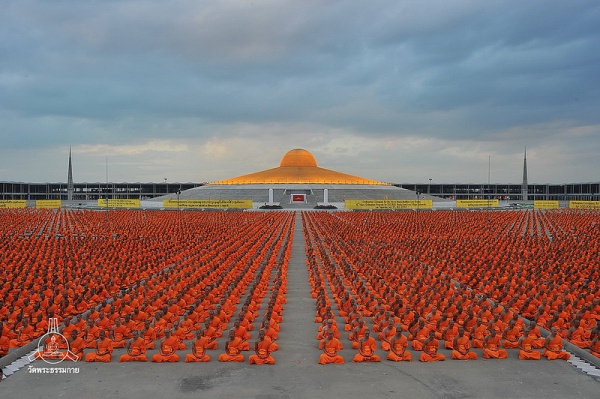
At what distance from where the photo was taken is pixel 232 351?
392 inches

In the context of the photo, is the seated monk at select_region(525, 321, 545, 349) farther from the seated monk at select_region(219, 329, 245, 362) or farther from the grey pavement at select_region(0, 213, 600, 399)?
the seated monk at select_region(219, 329, 245, 362)

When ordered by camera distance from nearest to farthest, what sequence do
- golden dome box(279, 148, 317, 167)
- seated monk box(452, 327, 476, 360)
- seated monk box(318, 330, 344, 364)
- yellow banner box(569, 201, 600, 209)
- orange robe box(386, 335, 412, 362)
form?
seated monk box(318, 330, 344, 364), orange robe box(386, 335, 412, 362), seated monk box(452, 327, 476, 360), yellow banner box(569, 201, 600, 209), golden dome box(279, 148, 317, 167)

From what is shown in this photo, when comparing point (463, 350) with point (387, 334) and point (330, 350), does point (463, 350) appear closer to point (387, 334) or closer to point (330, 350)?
point (387, 334)

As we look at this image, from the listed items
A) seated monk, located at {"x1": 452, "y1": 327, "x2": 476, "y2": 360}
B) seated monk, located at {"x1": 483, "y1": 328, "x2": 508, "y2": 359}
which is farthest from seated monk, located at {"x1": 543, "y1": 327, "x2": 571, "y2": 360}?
seated monk, located at {"x1": 452, "y1": 327, "x2": 476, "y2": 360}

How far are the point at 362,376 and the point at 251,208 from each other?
2558 inches

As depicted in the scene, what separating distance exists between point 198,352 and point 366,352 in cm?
331

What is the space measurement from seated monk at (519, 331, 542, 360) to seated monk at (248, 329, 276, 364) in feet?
16.4

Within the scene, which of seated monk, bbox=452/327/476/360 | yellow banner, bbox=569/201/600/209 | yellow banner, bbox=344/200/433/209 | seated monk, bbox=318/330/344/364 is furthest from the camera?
yellow banner, bbox=569/201/600/209

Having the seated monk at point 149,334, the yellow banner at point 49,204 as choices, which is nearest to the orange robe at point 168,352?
the seated monk at point 149,334

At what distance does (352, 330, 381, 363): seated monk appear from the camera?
9.73m

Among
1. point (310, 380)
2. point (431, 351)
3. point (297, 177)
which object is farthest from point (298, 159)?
point (310, 380)

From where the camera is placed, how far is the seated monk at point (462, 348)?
9961 mm

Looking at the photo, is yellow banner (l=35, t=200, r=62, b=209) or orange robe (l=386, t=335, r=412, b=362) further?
yellow banner (l=35, t=200, r=62, b=209)

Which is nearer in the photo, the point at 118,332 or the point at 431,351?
the point at 431,351
